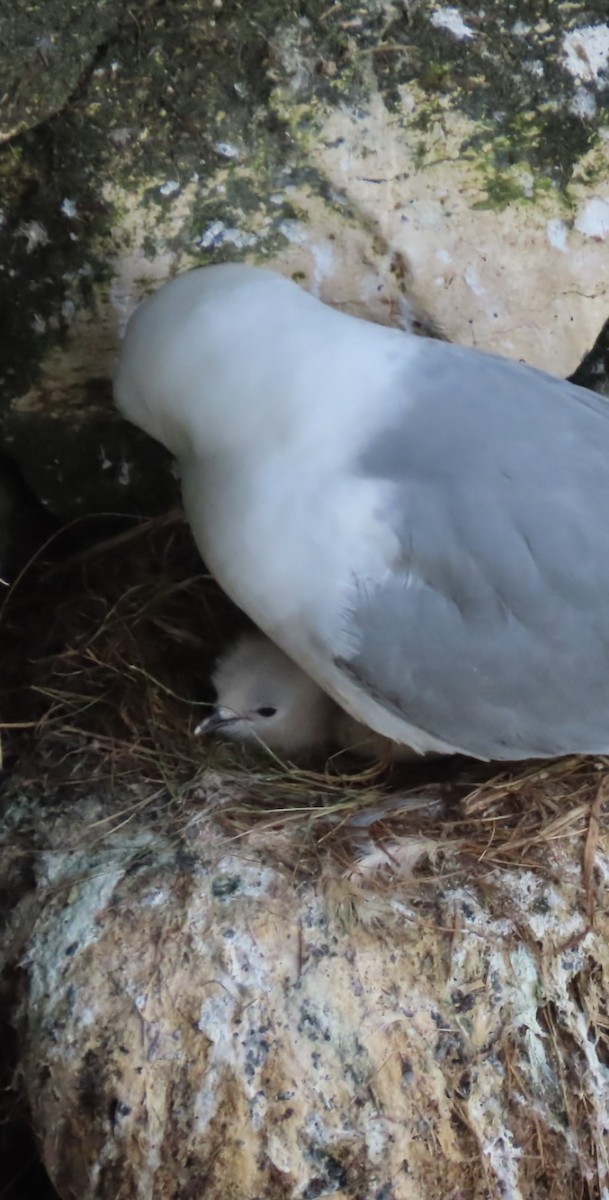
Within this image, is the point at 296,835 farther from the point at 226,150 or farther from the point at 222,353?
the point at 226,150

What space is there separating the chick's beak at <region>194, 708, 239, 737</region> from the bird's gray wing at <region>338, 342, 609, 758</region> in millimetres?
413

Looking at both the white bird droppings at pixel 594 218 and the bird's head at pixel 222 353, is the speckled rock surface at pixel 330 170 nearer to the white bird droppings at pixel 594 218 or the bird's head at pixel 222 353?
the white bird droppings at pixel 594 218

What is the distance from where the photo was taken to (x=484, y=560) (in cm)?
130

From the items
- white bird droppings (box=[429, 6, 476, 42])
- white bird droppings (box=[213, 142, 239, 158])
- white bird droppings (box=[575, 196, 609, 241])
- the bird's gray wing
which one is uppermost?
white bird droppings (box=[429, 6, 476, 42])

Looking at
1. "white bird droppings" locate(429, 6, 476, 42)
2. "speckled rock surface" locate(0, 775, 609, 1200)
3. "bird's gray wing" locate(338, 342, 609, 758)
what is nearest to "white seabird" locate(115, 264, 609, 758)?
"bird's gray wing" locate(338, 342, 609, 758)

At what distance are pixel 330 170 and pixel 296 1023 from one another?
1.19 meters

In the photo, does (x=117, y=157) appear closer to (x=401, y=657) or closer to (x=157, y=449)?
(x=157, y=449)

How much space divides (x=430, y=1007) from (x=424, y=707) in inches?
15.9

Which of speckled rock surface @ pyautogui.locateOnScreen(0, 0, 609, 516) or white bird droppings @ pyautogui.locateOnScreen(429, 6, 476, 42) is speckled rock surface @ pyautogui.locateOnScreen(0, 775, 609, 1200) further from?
white bird droppings @ pyautogui.locateOnScreen(429, 6, 476, 42)

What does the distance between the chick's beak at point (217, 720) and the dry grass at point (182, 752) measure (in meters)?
0.03

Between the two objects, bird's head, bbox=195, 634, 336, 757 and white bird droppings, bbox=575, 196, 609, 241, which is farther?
bird's head, bbox=195, 634, 336, 757

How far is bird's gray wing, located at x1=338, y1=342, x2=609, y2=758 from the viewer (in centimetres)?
131

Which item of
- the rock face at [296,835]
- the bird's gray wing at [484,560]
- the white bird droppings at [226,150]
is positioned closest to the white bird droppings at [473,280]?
the rock face at [296,835]

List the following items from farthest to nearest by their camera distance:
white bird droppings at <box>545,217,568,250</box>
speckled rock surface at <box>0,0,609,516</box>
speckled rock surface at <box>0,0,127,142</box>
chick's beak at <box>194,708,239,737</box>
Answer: chick's beak at <box>194,708,239,737</box>
white bird droppings at <box>545,217,568,250</box>
speckled rock surface at <box>0,0,609,516</box>
speckled rock surface at <box>0,0,127,142</box>
